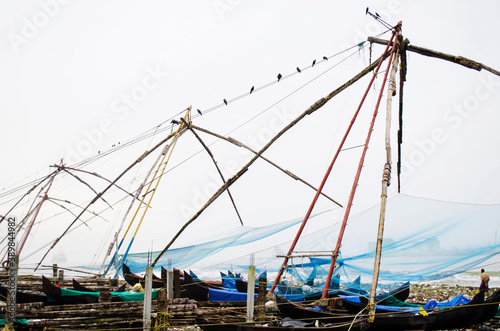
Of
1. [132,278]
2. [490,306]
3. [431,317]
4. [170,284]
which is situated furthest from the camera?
[132,278]

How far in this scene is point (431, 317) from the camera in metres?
6.91

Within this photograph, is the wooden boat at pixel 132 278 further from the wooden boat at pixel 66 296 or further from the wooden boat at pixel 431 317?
the wooden boat at pixel 431 317

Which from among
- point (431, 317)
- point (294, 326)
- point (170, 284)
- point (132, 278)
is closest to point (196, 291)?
point (170, 284)

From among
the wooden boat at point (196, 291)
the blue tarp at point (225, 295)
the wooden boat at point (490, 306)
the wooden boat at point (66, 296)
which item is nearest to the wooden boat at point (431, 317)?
the wooden boat at point (490, 306)

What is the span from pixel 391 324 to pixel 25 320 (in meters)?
6.68

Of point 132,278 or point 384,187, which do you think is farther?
point 132,278

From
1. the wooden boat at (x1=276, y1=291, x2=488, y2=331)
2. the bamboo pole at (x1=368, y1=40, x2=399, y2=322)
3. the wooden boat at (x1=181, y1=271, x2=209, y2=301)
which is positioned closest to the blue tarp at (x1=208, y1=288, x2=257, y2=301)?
the wooden boat at (x1=181, y1=271, x2=209, y2=301)

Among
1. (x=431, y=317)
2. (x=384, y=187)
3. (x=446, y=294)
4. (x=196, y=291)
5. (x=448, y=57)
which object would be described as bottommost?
(x=446, y=294)

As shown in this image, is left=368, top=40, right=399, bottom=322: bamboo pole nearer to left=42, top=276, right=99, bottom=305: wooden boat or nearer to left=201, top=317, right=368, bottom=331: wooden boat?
left=201, top=317, right=368, bottom=331: wooden boat

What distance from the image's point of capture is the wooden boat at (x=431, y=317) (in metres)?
6.78

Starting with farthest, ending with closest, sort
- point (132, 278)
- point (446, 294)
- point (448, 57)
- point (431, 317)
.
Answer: point (132, 278) → point (446, 294) → point (448, 57) → point (431, 317)

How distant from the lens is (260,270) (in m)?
11.2

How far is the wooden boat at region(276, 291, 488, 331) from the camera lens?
22.2ft

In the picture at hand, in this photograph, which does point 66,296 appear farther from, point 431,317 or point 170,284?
point 431,317
